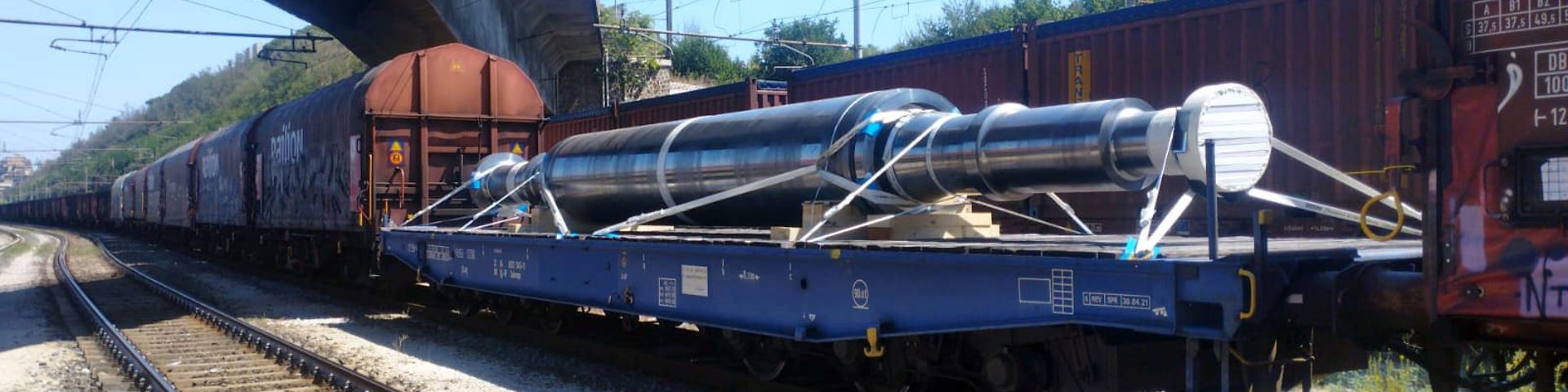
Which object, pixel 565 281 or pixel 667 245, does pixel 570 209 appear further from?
pixel 667 245

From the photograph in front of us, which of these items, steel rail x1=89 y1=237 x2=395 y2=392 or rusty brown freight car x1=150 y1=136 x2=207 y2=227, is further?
rusty brown freight car x1=150 y1=136 x2=207 y2=227

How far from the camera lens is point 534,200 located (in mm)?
10844

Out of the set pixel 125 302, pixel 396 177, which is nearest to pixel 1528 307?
pixel 396 177

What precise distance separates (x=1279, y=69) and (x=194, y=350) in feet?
34.6

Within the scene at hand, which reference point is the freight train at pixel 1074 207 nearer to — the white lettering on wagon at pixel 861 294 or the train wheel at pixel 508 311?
the white lettering on wagon at pixel 861 294

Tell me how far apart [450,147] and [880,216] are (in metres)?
9.21

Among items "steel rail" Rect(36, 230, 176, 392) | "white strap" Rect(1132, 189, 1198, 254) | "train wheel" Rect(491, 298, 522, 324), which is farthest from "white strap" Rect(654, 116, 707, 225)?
"white strap" Rect(1132, 189, 1198, 254)

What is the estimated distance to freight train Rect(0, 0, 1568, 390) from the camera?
155 inches

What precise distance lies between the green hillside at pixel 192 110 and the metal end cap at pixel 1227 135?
54202 mm

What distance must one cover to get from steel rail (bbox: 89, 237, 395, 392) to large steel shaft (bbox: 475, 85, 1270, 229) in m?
2.28

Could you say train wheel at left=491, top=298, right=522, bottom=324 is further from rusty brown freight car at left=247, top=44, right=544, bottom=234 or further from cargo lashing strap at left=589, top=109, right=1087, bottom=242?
cargo lashing strap at left=589, top=109, right=1087, bottom=242

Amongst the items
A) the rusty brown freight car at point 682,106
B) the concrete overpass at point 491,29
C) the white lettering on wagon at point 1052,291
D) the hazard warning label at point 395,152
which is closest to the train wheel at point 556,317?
the hazard warning label at point 395,152

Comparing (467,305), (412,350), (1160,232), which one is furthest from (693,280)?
(467,305)

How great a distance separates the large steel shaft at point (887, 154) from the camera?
209 inches
